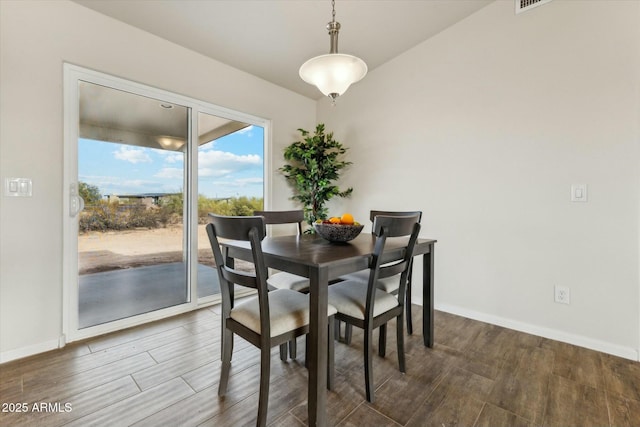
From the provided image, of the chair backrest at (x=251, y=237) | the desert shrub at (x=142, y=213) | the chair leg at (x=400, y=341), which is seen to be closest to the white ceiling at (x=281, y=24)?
the desert shrub at (x=142, y=213)

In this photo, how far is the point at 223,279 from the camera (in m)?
1.49

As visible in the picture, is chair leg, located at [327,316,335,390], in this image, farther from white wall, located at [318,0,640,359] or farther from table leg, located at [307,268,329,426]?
white wall, located at [318,0,640,359]

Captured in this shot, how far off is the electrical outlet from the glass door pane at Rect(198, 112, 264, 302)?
114 inches

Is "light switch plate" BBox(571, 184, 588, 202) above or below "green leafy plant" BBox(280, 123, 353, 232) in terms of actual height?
below

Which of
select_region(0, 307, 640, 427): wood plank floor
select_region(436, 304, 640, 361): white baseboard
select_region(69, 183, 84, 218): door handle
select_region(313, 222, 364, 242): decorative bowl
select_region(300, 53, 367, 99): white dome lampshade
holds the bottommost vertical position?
select_region(0, 307, 640, 427): wood plank floor

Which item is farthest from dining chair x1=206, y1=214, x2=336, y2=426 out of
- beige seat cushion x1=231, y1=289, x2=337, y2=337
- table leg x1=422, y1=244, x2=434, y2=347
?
table leg x1=422, y1=244, x2=434, y2=347

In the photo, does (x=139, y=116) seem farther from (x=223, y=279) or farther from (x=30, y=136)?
(x=223, y=279)

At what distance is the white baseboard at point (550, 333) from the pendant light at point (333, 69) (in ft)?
7.48

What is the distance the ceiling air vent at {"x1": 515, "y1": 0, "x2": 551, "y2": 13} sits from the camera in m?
2.30

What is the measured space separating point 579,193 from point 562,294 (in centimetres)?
79

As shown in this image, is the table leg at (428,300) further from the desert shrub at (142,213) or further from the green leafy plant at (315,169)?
the desert shrub at (142,213)

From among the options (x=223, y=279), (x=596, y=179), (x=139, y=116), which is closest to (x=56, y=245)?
(x=139, y=116)

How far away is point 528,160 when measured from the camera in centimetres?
238

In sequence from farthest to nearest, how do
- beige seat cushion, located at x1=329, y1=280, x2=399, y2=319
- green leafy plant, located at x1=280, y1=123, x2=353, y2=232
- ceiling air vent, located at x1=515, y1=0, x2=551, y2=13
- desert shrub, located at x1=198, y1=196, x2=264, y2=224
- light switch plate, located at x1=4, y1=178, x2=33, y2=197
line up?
green leafy plant, located at x1=280, y1=123, x2=353, y2=232, desert shrub, located at x1=198, y1=196, x2=264, y2=224, ceiling air vent, located at x1=515, y1=0, x2=551, y2=13, light switch plate, located at x1=4, y1=178, x2=33, y2=197, beige seat cushion, located at x1=329, y1=280, x2=399, y2=319
